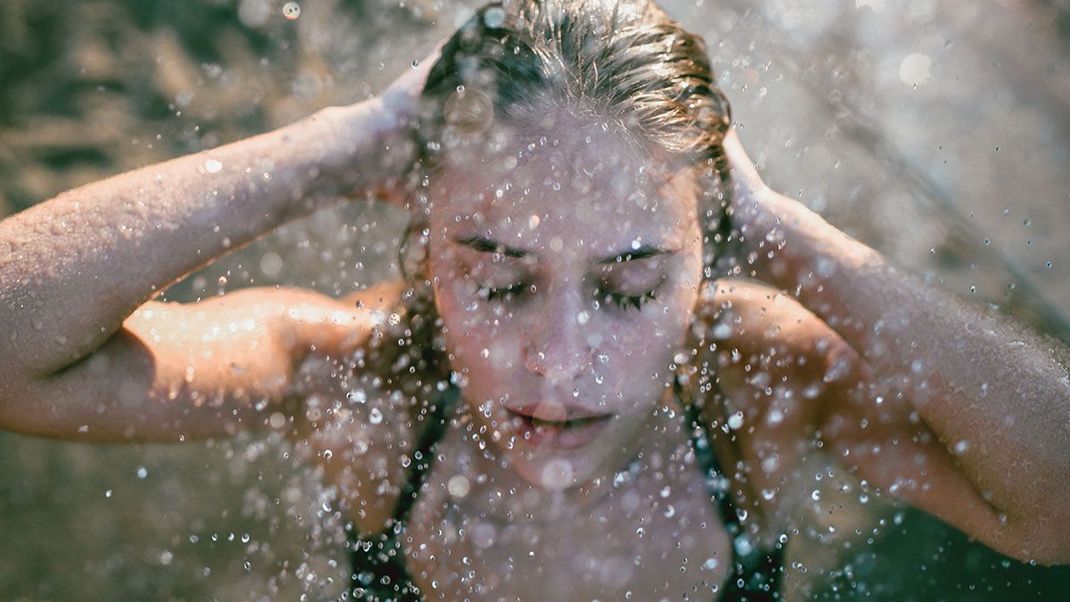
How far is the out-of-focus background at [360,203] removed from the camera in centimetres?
226

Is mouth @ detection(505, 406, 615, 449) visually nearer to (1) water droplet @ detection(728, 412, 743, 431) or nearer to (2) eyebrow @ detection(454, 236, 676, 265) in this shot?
(2) eyebrow @ detection(454, 236, 676, 265)

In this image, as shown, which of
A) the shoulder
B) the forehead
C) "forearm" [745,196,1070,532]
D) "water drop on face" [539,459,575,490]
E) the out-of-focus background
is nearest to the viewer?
the forehead

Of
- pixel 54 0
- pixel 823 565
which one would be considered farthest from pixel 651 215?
pixel 54 0

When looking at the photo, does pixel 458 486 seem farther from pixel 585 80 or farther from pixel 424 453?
pixel 585 80

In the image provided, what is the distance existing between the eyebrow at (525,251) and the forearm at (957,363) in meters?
0.30

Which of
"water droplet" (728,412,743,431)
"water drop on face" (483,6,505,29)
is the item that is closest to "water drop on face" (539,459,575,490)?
"water droplet" (728,412,743,431)

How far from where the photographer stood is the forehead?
47.0 inches

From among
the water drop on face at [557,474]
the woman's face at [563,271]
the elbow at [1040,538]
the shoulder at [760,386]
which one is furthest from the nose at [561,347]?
the elbow at [1040,538]

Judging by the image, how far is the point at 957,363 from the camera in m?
1.33

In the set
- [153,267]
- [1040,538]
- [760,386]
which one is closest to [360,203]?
[153,267]

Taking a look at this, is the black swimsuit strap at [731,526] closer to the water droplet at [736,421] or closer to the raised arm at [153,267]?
the water droplet at [736,421]

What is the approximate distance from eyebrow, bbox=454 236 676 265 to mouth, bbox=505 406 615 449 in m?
0.22

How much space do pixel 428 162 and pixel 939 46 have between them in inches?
67.3

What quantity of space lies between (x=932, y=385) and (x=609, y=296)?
0.49 m
